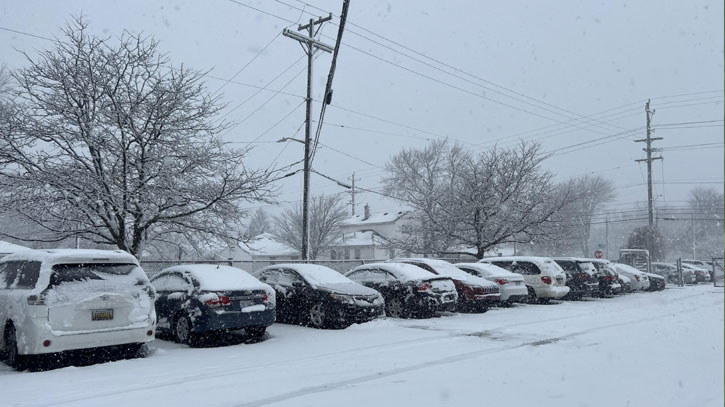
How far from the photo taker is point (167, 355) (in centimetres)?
917

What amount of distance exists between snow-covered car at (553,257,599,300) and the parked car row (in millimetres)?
4096

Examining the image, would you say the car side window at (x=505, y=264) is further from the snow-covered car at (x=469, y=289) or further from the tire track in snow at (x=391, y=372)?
the tire track in snow at (x=391, y=372)

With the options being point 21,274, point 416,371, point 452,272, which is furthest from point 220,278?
point 452,272

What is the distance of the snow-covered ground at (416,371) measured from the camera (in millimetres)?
6027

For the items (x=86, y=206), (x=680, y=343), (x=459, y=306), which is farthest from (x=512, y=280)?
(x=86, y=206)

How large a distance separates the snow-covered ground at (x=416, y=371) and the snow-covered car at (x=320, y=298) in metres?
0.37

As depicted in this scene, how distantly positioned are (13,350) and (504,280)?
12.7m

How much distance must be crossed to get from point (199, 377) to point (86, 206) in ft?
20.6

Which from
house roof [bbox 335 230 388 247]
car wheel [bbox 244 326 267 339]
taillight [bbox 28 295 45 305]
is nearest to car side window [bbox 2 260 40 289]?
taillight [bbox 28 295 45 305]

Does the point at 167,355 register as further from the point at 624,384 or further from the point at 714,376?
the point at 714,376

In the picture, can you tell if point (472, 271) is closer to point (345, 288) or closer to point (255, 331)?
point (345, 288)

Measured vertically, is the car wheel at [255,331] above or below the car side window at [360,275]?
below

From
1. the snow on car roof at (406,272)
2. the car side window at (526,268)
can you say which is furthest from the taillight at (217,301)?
the car side window at (526,268)

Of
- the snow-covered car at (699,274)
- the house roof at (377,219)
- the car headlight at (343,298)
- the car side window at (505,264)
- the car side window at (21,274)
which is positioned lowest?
the snow-covered car at (699,274)
